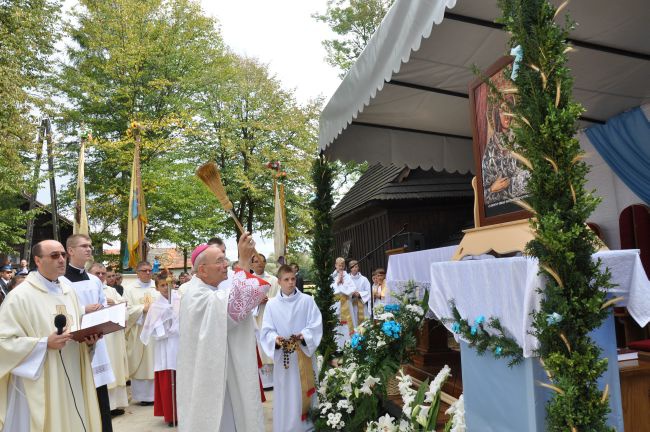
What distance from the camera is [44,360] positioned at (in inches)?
174

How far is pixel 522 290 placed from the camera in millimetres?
2840

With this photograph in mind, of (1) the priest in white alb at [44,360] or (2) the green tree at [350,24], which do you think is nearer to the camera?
(1) the priest in white alb at [44,360]

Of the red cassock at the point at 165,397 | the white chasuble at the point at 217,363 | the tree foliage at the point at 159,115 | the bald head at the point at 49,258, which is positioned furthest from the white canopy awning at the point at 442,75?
the tree foliage at the point at 159,115

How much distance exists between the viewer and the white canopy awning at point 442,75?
13.9ft

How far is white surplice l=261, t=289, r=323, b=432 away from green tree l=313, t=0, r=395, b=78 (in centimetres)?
1842

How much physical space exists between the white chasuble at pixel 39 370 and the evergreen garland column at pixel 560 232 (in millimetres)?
3802

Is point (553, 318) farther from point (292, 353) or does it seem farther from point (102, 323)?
point (292, 353)

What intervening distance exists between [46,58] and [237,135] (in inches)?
336

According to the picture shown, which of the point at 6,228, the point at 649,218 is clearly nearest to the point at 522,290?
the point at 649,218

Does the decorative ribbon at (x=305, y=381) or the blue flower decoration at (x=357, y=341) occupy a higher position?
the blue flower decoration at (x=357, y=341)

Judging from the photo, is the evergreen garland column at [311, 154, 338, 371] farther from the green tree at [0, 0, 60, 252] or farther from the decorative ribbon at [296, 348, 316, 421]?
the green tree at [0, 0, 60, 252]

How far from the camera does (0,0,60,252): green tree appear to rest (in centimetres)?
1586

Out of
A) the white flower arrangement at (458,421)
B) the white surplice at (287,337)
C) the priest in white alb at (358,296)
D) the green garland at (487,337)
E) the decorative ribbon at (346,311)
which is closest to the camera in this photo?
the green garland at (487,337)

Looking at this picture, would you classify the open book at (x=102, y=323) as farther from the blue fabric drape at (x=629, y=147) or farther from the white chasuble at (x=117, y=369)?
the blue fabric drape at (x=629, y=147)
